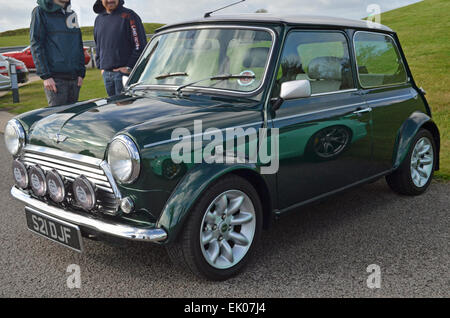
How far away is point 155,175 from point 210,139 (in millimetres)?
451

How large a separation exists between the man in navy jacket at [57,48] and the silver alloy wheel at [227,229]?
10.1ft

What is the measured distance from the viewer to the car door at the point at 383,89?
14.7 feet

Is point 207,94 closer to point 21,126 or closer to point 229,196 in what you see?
point 229,196

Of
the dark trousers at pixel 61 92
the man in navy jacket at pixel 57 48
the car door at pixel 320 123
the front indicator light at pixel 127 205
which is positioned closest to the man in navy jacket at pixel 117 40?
the man in navy jacket at pixel 57 48

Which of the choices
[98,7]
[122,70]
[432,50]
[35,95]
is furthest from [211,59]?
[432,50]

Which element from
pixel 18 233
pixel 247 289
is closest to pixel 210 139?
pixel 247 289

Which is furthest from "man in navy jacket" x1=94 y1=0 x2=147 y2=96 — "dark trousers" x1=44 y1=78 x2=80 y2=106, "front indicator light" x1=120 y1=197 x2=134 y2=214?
"front indicator light" x1=120 y1=197 x2=134 y2=214

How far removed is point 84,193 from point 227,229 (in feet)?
3.19

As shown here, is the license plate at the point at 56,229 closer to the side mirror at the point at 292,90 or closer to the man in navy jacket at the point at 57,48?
the side mirror at the point at 292,90

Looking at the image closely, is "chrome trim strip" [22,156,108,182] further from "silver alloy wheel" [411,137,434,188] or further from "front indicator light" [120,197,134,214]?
"silver alloy wheel" [411,137,434,188]

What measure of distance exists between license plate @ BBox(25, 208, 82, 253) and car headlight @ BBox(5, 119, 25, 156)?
51cm

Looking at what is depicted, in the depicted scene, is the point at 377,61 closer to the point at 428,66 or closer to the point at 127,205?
the point at 127,205

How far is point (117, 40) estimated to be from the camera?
598cm

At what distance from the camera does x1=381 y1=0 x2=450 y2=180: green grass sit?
344 inches
